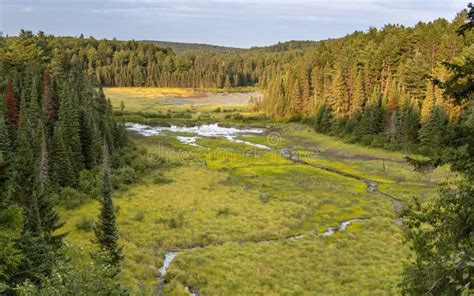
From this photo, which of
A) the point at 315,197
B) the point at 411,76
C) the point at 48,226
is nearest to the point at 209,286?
the point at 48,226

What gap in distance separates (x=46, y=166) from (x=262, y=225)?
972 inches

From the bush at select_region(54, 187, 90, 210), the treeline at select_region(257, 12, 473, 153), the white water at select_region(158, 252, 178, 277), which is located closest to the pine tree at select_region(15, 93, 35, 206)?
the bush at select_region(54, 187, 90, 210)

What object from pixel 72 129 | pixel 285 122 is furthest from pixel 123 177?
pixel 285 122

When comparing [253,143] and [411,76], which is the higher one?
[411,76]

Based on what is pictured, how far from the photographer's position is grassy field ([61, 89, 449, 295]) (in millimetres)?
31234

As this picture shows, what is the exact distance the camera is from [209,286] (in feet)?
99.1

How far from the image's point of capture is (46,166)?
47562 millimetres

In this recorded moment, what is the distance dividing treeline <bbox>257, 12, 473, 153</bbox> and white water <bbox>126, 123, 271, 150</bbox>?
60.6ft

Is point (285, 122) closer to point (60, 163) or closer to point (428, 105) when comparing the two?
point (428, 105)

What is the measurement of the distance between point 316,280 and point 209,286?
7716 mm

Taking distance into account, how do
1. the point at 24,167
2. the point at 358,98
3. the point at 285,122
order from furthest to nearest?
the point at 285,122 → the point at 358,98 → the point at 24,167

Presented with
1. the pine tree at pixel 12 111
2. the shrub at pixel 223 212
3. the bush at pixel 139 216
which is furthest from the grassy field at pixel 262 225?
the pine tree at pixel 12 111

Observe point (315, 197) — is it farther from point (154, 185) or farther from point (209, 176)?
point (154, 185)

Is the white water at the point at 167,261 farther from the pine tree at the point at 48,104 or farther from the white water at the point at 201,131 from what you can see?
the white water at the point at 201,131
